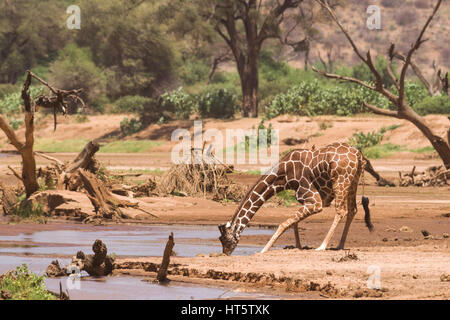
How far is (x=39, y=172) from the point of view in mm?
22781

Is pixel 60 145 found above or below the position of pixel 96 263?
above

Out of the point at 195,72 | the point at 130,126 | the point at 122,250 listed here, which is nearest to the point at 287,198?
the point at 122,250

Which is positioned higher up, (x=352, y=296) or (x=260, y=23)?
(x=260, y=23)

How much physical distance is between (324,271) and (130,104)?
4675 centimetres

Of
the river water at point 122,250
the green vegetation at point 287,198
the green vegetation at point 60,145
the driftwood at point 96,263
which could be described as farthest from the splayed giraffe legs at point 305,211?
the green vegetation at point 60,145

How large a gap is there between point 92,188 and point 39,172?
11.2ft

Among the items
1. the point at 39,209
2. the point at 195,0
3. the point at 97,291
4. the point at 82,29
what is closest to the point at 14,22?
the point at 82,29

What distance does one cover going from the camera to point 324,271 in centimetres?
1144

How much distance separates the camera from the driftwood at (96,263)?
12.0m

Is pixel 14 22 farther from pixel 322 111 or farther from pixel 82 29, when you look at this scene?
pixel 322 111

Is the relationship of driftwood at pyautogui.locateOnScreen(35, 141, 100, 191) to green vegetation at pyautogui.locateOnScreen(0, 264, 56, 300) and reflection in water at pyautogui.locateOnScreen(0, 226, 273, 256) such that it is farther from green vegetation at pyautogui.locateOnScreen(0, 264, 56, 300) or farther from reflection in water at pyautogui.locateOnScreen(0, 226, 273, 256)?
green vegetation at pyautogui.locateOnScreen(0, 264, 56, 300)

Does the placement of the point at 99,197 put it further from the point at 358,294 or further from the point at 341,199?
the point at 358,294

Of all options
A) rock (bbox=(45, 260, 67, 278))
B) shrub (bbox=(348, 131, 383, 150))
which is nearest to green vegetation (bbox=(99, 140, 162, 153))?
shrub (bbox=(348, 131, 383, 150))

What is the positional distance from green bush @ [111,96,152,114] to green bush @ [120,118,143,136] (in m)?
1.76
